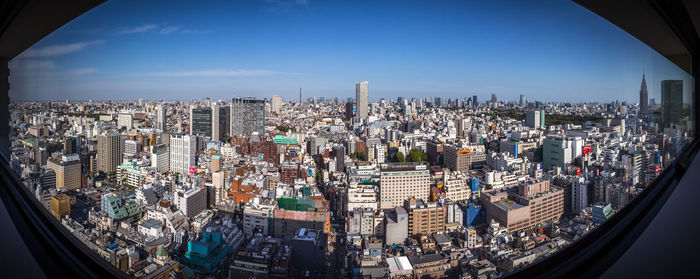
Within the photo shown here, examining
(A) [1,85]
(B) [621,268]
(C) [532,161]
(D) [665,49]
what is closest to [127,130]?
(A) [1,85]

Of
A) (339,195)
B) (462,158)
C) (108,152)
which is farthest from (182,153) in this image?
(462,158)

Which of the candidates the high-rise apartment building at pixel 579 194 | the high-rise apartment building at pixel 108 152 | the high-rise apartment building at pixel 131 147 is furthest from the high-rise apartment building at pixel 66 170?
the high-rise apartment building at pixel 579 194

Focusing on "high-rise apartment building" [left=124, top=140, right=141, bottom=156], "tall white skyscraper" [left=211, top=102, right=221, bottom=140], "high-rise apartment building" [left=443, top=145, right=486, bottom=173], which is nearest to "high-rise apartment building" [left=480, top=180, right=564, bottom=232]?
"high-rise apartment building" [left=443, top=145, right=486, bottom=173]

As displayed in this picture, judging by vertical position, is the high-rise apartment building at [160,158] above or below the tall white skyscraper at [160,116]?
below

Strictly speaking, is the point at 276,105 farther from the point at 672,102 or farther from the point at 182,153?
the point at 672,102

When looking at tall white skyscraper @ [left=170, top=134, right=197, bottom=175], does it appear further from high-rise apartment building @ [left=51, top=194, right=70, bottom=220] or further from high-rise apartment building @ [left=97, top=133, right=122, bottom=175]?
high-rise apartment building @ [left=51, top=194, right=70, bottom=220]

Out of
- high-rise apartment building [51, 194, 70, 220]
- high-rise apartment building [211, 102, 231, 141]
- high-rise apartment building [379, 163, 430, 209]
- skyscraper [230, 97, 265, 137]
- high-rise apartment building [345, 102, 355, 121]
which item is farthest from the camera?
skyscraper [230, 97, 265, 137]

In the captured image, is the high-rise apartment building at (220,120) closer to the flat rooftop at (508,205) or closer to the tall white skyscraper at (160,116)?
the tall white skyscraper at (160,116)
